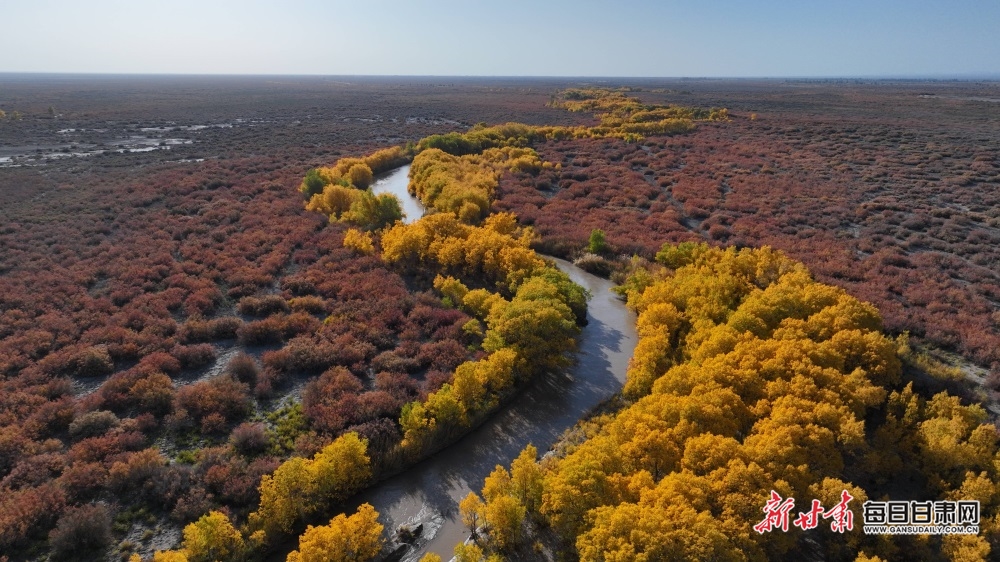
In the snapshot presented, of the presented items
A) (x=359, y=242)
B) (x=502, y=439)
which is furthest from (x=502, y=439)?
(x=359, y=242)

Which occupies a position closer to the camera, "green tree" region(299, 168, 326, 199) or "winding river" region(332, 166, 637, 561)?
"winding river" region(332, 166, 637, 561)

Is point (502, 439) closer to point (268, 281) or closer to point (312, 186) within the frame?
point (268, 281)

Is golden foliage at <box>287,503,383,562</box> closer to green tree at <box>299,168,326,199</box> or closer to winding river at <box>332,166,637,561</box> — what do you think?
winding river at <box>332,166,637,561</box>

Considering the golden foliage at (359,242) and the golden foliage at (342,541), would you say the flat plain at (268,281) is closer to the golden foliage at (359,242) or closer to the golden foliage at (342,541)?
the golden foliage at (359,242)

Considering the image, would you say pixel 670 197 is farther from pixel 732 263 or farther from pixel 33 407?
pixel 33 407

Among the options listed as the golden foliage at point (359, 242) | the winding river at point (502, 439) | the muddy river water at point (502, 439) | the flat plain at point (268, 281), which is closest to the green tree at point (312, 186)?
the flat plain at point (268, 281)

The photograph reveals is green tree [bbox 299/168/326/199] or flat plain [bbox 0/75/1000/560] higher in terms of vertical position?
green tree [bbox 299/168/326/199]

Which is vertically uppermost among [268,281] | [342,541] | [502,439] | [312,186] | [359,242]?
[312,186]

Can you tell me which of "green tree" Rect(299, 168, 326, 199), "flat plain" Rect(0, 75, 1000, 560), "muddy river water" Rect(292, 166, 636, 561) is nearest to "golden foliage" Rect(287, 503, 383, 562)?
"muddy river water" Rect(292, 166, 636, 561)
